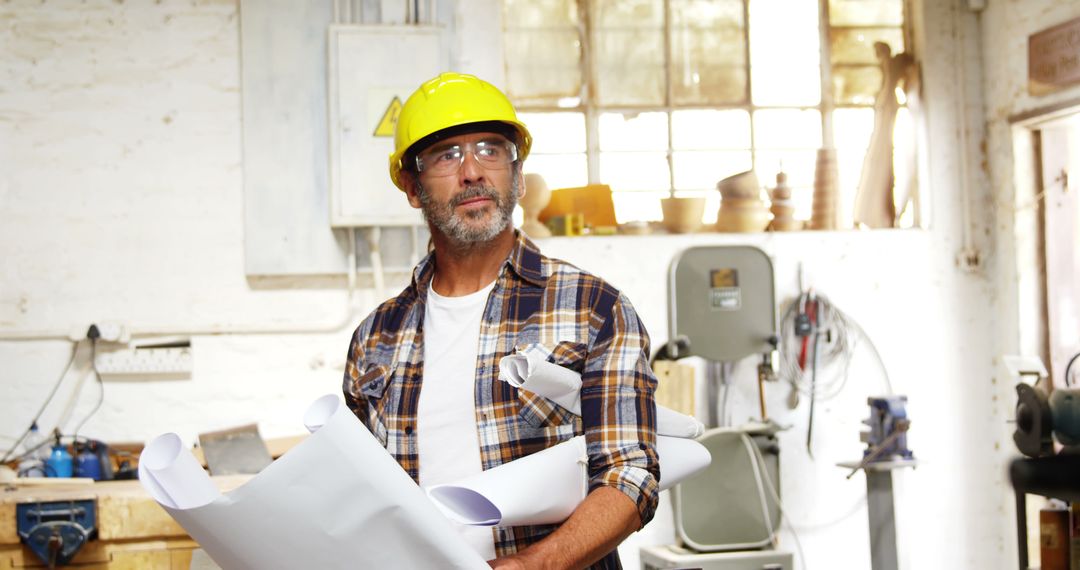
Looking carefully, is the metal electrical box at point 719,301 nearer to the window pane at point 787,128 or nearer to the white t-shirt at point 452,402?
the window pane at point 787,128

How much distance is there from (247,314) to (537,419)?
2.58m

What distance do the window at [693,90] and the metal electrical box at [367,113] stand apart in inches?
21.5

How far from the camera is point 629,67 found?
4.33m

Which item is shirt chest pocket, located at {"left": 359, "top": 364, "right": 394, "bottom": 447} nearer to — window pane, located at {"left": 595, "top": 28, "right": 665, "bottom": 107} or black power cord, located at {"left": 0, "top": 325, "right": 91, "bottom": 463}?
black power cord, located at {"left": 0, "top": 325, "right": 91, "bottom": 463}

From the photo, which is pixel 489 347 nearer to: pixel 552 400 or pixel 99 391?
pixel 552 400

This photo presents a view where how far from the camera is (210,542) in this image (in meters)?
1.29

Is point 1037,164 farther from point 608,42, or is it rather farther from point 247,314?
point 247,314

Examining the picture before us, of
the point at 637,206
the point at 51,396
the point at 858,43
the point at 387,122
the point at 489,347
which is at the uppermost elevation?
the point at 858,43

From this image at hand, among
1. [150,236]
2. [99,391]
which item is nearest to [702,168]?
[150,236]

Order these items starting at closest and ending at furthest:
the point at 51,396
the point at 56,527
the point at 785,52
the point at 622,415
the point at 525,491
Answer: the point at 525,491
the point at 622,415
the point at 56,527
the point at 51,396
the point at 785,52

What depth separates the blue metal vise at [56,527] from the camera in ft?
10.0

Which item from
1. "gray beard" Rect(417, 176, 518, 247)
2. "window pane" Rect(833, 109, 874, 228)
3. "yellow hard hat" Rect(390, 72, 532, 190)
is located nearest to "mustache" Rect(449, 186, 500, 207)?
"gray beard" Rect(417, 176, 518, 247)

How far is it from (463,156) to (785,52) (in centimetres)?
302

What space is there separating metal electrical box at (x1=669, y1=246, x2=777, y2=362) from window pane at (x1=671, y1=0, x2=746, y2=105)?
0.84 metres
